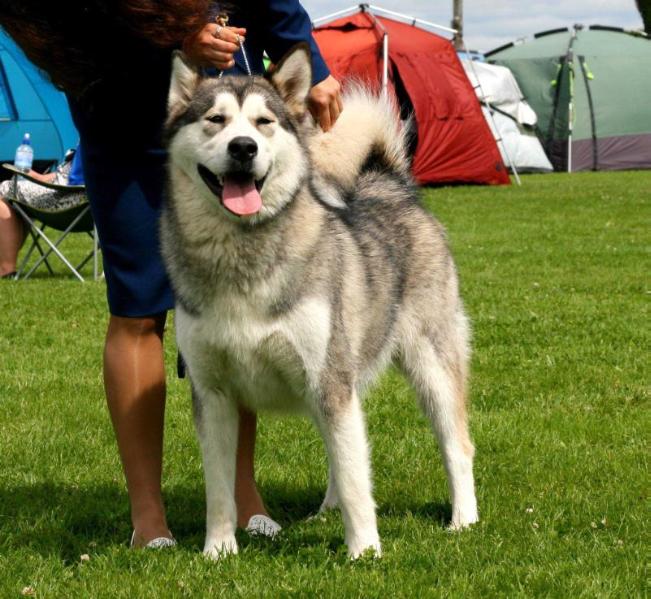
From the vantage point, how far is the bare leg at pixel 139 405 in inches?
139

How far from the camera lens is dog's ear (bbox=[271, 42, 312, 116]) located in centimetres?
319

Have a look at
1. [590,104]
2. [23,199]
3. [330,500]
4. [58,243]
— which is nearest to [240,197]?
[330,500]

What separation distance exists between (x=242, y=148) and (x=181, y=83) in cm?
33

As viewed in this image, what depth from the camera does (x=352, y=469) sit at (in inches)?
127

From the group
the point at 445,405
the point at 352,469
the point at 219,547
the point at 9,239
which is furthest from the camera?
the point at 9,239

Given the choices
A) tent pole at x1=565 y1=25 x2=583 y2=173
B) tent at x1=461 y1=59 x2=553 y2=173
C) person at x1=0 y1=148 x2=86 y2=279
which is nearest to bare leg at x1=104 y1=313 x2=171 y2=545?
person at x1=0 y1=148 x2=86 y2=279

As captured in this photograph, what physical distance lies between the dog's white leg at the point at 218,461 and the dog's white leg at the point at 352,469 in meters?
0.29

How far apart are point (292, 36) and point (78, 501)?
5.74 feet

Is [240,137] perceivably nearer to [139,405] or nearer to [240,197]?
A: [240,197]

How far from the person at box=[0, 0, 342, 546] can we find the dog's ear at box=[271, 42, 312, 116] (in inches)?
6.6

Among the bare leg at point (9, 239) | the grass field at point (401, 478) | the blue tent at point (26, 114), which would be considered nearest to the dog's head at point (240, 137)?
the grass field at point (401, 478)

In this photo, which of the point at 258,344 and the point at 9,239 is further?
the point at 9,239

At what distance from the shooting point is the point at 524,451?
4.34m

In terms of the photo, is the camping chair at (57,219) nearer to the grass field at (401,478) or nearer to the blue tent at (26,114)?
the grass field at (401,478)
